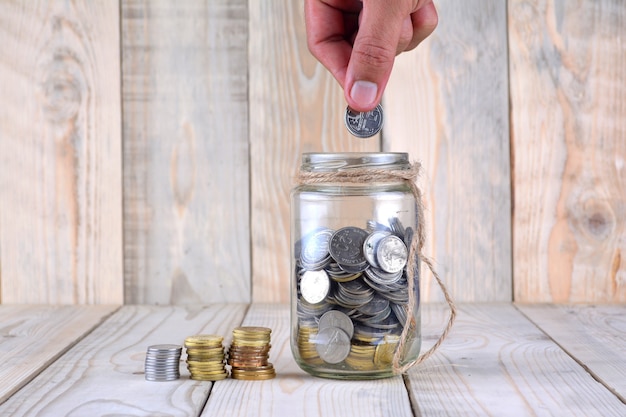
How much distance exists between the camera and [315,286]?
46.5 inches

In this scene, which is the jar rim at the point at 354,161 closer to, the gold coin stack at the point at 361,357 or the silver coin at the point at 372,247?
the silver coin at the point at 372,247

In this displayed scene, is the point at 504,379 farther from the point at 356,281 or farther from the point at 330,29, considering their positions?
the point at 330,29

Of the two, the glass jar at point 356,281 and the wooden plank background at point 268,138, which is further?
the wooden plank background at point 268,138

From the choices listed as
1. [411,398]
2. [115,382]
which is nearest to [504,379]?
[411,398]

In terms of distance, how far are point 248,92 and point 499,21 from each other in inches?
23.0

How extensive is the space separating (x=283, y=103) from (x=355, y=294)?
0.85 metres

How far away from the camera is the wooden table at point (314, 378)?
42.0 inches

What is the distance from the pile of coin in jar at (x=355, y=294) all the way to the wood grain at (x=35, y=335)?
430 millimetres

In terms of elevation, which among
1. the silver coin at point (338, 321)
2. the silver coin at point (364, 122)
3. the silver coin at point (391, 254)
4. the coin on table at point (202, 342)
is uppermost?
the silver coin at point (364, 122)

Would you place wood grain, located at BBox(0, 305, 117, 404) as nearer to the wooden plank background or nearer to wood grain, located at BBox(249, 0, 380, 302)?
the wooden plank background

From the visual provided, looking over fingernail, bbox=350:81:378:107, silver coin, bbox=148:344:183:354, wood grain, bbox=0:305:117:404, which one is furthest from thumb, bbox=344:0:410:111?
wood grain, bbox=0:305:117:404

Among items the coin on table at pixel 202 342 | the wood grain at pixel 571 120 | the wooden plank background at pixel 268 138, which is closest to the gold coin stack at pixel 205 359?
the coin on table at pixel 202 342

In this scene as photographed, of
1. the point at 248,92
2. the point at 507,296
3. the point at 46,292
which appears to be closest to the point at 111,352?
the point at 46,292

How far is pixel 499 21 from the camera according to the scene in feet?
6.26
